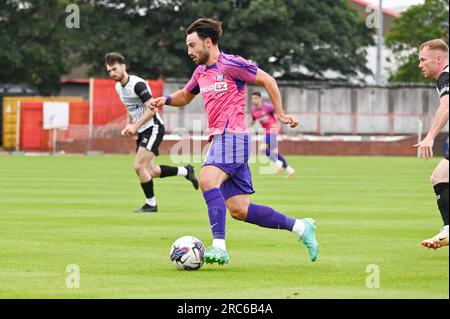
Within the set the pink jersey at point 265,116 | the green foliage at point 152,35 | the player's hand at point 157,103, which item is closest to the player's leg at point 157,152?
the player's hand at point 157,103

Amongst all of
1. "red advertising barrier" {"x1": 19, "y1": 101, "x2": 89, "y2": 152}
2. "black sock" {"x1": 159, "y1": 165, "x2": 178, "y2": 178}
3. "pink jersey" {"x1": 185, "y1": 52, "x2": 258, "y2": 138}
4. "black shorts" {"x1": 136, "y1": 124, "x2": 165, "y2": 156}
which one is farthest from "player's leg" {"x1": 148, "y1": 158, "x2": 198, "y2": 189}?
"red advertising barrier" {"x1": 19, "y1": 101, "x2": 89, "y2": 152}

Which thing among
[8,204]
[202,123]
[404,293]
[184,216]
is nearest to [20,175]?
[8,204]

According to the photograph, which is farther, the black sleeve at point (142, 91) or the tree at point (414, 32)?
the tree at point (414, 32)

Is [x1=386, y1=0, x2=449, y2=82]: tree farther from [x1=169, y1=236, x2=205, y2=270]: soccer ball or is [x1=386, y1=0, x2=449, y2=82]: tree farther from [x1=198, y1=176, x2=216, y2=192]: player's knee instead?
[x1=169, y1=236, x2=205, y2=270]: soccer ball

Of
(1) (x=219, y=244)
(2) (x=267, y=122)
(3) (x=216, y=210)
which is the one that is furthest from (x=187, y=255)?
(2) (x=267, y=122)

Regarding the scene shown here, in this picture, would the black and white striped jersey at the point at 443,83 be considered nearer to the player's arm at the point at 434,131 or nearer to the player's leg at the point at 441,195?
the player's arm at the point at 434,131

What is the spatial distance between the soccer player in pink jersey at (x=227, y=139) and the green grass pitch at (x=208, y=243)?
387mm

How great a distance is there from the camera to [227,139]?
1120 centimetres

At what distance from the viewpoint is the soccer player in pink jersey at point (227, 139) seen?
11.0 metres

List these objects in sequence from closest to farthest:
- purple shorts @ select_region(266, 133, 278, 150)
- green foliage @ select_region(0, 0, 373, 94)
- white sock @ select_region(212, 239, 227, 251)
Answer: white sock @ select_region(212, 239, 227, 251), purple shorts @ select_region(266, 133, 278, 150), green foliage @ select_region(0, 0, 373, 94)

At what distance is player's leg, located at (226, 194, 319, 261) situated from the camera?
36.4 ft

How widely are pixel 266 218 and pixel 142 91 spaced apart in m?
7.14

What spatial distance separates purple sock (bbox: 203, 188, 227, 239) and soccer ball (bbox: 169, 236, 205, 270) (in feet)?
0.77
